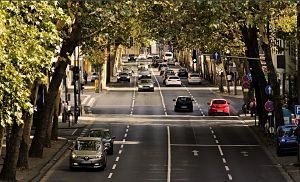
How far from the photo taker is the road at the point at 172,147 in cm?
3562

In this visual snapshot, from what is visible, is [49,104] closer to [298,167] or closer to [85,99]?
[298,167]

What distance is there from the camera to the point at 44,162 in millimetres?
39250

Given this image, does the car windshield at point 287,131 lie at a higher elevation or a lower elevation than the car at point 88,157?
higher

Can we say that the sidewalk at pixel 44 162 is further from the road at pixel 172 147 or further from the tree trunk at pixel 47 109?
the tree trunk at pixel 47 109

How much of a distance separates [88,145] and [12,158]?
611cm

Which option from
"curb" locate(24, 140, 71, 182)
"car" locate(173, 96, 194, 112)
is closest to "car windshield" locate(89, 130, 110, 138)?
"curb" locate(24, 140, 71, 182)

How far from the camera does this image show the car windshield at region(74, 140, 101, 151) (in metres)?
37.5

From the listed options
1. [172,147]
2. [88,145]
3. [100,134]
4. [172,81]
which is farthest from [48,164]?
[172,81]

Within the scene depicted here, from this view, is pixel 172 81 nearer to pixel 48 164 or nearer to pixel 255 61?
pixel 255 61

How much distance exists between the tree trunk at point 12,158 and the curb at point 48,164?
1161mm

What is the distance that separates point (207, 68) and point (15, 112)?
9049 centimetres

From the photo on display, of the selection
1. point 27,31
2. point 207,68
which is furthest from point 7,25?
point 207,68

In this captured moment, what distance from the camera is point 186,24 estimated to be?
45.1 meters

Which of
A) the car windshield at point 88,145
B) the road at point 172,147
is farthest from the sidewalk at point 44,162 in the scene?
the car windshield at point 88,145
